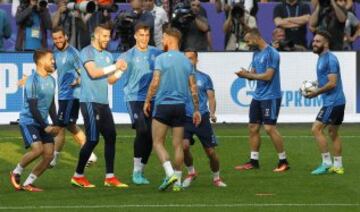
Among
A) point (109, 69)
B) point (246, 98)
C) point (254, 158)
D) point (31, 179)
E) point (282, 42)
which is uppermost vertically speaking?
point (109, 69)

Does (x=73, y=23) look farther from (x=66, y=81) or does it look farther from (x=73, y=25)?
(x=66, y=81)

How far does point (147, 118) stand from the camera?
1944 centimetres

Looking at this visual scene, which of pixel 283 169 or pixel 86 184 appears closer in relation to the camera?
pixel 86 184

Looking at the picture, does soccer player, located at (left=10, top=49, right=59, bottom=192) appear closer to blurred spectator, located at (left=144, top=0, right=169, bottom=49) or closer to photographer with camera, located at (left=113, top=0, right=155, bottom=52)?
photographer with camera, located at (left=113, top=0, right=155, bottom=52)

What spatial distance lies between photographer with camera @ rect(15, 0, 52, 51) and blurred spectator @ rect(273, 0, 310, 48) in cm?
500

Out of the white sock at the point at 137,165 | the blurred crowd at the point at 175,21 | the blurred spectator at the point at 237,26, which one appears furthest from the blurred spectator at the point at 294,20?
the white sock at the point at 137,165

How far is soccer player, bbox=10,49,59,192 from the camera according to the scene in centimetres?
1809

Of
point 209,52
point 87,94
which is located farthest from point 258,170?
point 209,52

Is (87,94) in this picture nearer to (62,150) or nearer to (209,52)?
(62,150)

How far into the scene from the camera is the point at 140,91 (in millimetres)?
19547

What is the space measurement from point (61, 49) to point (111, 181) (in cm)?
289

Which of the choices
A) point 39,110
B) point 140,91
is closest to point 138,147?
point 140,91

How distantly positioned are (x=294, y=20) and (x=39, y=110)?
12080 mm

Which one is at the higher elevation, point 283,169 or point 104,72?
point 104,72
